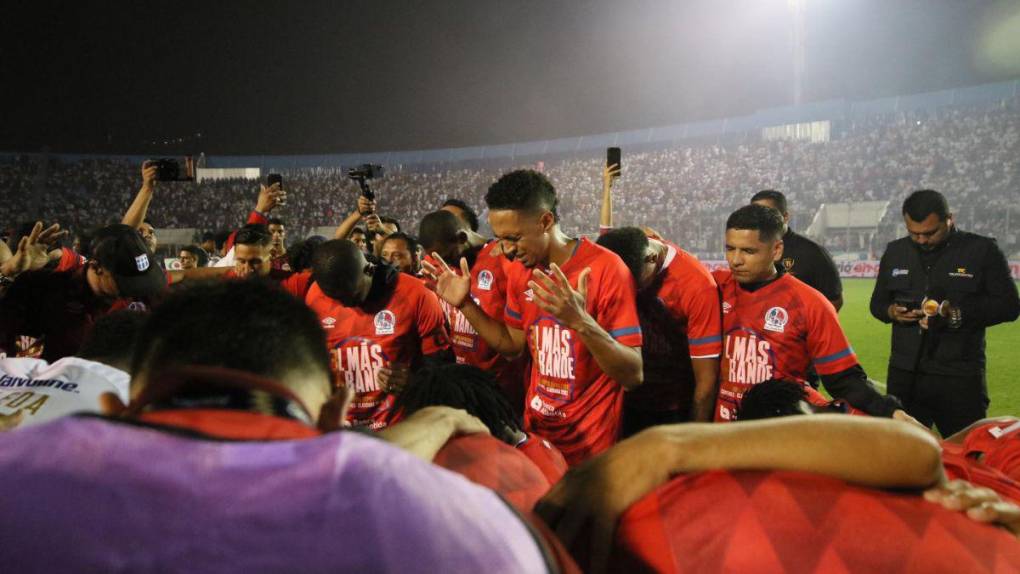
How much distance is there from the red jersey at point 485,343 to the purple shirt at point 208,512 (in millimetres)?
3778

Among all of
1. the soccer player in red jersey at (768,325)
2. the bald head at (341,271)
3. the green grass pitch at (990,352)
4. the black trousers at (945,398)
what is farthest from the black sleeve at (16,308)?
the green grass pitch at (990,352)

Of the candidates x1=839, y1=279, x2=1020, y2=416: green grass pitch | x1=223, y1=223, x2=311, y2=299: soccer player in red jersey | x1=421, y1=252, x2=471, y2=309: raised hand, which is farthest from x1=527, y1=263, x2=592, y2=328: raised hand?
x1=839, y1=279, x2=1020, y2=416: green grass pitch

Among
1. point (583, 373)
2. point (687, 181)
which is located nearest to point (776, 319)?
point (583, 373)

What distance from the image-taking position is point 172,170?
536 centimetres

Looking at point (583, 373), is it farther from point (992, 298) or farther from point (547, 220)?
point (992, 298)

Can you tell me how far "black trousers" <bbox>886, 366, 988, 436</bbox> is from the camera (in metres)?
5.05

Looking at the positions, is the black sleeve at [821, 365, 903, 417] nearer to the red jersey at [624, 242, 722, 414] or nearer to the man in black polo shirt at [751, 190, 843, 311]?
the red jersey at [624, 242, 722, 414]

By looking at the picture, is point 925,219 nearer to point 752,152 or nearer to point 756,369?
point 756,369

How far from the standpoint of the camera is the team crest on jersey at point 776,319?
146 inches

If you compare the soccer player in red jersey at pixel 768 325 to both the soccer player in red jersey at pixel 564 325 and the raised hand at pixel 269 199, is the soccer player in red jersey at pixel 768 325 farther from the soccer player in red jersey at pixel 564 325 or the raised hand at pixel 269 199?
the raised hand at pixel 269 199

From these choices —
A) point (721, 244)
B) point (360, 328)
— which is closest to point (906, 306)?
point (360, 328)

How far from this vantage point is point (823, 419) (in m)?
1.39

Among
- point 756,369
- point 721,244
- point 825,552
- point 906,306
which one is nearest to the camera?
point 825,552

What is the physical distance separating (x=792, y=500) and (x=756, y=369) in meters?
2.68
